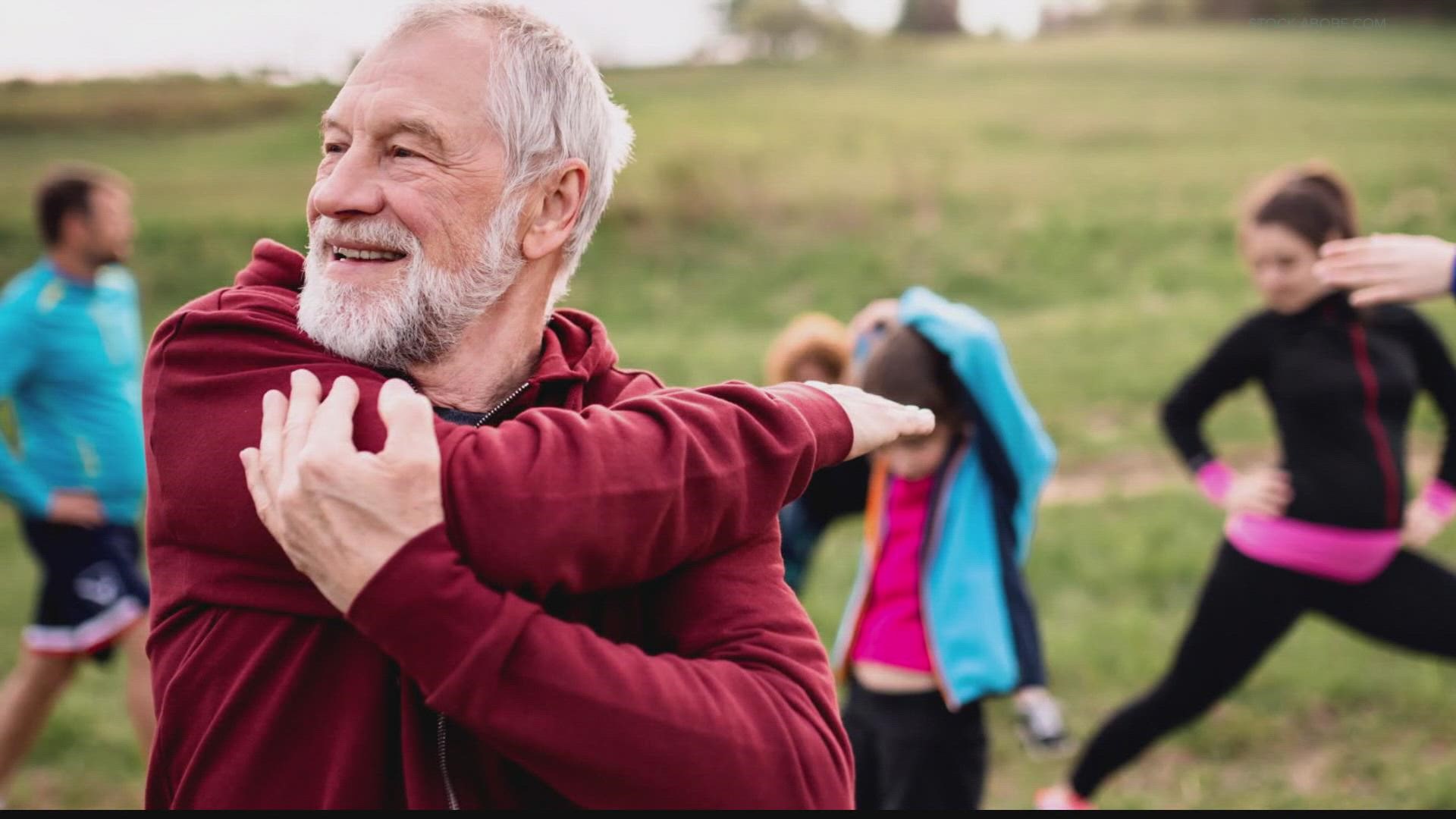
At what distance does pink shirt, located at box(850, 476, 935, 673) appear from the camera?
3.86 meters

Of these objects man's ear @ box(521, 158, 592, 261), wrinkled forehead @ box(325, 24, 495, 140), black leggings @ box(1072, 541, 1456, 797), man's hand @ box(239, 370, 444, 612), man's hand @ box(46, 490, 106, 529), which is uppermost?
wrinkled forehead @ box(325, 24, 495, 140)

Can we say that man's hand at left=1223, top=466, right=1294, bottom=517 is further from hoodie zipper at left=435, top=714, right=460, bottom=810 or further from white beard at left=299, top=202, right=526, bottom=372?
hoodie zipper at left=435, top=714, right=460, bottom=810

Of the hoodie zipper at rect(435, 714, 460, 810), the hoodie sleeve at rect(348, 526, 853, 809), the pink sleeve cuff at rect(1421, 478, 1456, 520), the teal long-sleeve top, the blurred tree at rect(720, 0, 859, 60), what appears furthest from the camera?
the blurred tree at rect(720, 0, 859, 60)

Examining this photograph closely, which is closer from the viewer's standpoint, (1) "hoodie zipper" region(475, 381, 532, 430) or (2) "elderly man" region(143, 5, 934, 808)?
(2) "elderly man" region(143, 5, 934, 808)

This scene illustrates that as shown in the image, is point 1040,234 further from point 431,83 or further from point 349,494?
point 349,494

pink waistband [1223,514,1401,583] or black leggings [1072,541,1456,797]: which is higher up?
pink waistband [1223,514,1401,583]

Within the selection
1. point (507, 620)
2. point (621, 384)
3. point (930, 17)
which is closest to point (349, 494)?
point (507, 620)

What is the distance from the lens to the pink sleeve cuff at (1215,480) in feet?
16.5

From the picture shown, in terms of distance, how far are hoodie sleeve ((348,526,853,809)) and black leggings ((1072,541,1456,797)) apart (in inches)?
134

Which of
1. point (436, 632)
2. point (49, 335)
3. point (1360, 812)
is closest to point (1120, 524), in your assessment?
point (1360, 812)

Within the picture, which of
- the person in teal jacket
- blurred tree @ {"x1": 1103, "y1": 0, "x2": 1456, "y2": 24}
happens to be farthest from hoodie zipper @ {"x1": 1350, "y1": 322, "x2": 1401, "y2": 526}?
blurred tree @ {"x1": 1103, "y1": 0, "x2": 1456, "y2": 24}

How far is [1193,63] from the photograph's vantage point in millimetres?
25969

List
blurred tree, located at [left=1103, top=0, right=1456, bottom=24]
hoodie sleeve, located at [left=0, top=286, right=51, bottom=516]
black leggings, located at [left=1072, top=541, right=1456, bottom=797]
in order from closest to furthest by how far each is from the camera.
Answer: black leggings, located at [left=1072, top=541, right=1456, bottom=797] → hoodie sleeve, located at [left=0, top=286, right=51, bottom=516] → blurred tree, located at [left=1103, top=0, right=1456, bottom=24]

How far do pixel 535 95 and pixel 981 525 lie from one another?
2.42 m
